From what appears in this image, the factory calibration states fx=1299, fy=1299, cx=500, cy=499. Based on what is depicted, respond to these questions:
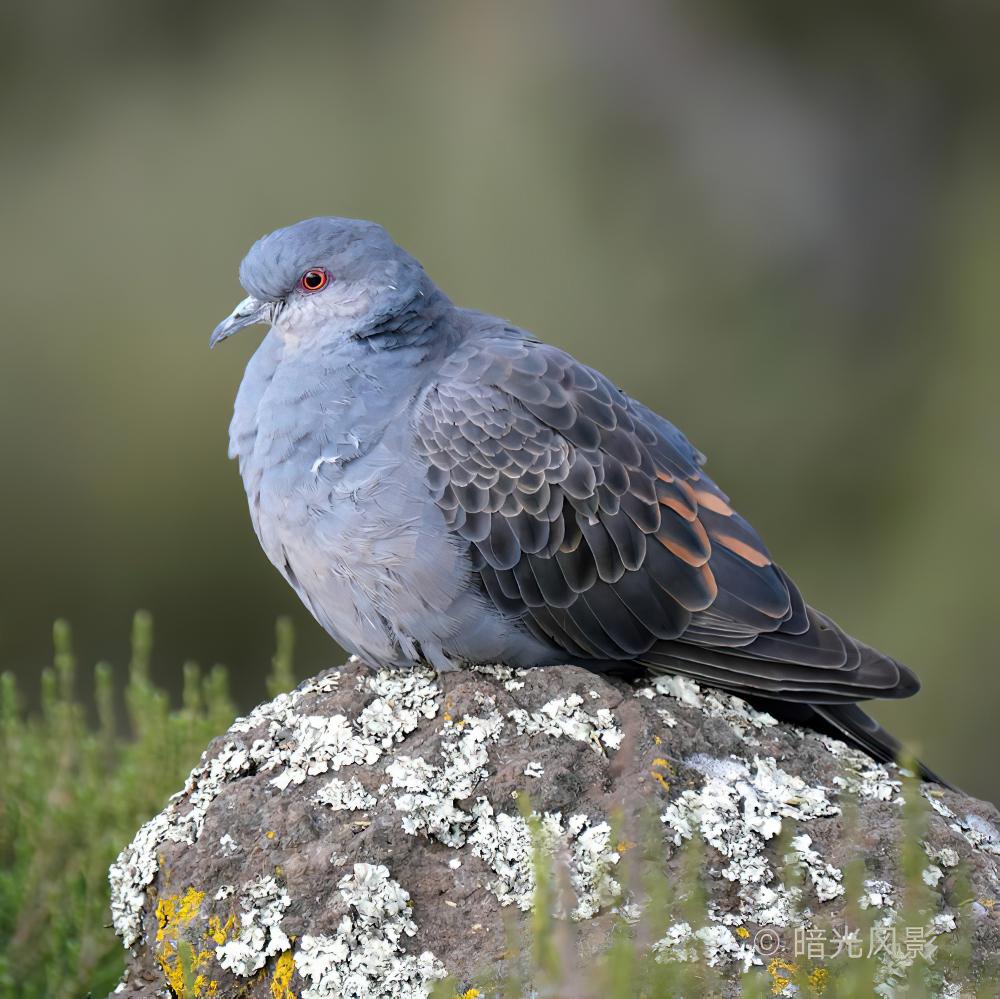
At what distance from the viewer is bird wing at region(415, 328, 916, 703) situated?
3.68 m

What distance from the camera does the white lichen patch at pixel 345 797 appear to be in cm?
320

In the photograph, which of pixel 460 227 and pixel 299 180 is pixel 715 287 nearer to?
pixel 460 227

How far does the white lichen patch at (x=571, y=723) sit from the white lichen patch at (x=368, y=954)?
0.57 m

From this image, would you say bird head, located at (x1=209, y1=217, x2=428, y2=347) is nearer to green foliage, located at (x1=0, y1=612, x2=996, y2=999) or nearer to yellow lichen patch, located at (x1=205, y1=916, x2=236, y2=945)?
green foliage, located at (x1=0, y1=612, x2=996, y2=999)

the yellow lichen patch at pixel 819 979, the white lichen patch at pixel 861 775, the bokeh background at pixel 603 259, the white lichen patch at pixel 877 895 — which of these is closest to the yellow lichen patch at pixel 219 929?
the yellow lichen patch at pixel 819 979

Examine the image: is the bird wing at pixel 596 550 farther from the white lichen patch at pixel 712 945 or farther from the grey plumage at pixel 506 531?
the white lichen patch at pixel 712 945

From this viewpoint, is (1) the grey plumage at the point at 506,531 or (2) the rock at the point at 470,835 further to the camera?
(1) the grey plumage at the point at 506,531

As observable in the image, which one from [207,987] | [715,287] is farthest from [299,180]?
[207,987]

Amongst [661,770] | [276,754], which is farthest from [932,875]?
[276,754]

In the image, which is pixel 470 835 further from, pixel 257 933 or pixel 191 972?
pixel 191 972

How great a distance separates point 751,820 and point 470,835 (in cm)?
68

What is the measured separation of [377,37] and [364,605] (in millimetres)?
6047

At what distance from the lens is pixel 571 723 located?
3.34 metres

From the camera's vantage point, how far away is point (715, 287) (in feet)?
26.5
